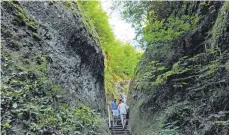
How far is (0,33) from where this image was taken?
19.1 feet

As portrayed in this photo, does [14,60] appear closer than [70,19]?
Yes

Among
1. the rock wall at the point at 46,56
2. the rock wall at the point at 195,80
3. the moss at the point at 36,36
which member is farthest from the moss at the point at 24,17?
the rock wall at the point at 195,80

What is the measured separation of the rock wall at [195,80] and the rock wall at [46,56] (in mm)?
2547

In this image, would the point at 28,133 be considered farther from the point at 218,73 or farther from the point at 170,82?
the point at 170,82

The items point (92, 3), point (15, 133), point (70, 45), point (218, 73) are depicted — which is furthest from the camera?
point (92, 3)

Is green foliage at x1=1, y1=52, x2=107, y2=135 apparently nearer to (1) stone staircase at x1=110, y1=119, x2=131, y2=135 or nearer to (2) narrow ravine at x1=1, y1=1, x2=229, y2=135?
(2) narrow ravine at x1=1, y1=1, x2=229, y2=135

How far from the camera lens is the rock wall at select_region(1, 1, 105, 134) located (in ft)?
17.4

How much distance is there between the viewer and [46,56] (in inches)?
283

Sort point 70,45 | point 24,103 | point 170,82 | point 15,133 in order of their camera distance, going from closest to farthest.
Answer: point 15,133
point 24,103
point 170,82
point 70,45

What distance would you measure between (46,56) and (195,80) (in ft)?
13.7

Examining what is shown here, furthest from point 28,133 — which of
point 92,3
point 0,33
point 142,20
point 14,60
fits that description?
point 92,3

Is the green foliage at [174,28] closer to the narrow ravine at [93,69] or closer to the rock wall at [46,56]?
the narrow ravine at [93,69]

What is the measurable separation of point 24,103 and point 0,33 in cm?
194

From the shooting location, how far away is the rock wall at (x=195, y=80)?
5.54 metres
